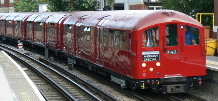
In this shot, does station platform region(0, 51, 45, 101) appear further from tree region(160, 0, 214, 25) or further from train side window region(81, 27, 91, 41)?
tree region(160, 0, 214, 25)

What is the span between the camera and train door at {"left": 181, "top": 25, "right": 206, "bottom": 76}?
13758mm

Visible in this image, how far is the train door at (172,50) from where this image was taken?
1357 cm

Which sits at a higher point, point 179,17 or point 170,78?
point 179,17

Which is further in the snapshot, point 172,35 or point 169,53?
point 172,35

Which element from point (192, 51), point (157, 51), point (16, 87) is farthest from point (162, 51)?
point (16, 87)

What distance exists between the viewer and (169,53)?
44.7ft

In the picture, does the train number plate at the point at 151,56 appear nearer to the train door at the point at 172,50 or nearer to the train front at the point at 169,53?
the train front at the point at 169,53

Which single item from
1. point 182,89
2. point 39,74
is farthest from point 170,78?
point 39,74

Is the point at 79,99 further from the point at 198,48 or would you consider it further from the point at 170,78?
the point at 198,48

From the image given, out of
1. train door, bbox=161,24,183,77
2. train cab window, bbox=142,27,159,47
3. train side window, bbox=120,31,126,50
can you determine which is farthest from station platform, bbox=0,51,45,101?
train door, bbox=161,24,183,77

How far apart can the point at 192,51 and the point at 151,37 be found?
1476 millimetres

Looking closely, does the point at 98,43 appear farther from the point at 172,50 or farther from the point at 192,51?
the point at 192,51

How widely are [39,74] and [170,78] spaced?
8.64 meters

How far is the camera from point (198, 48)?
548 inches
